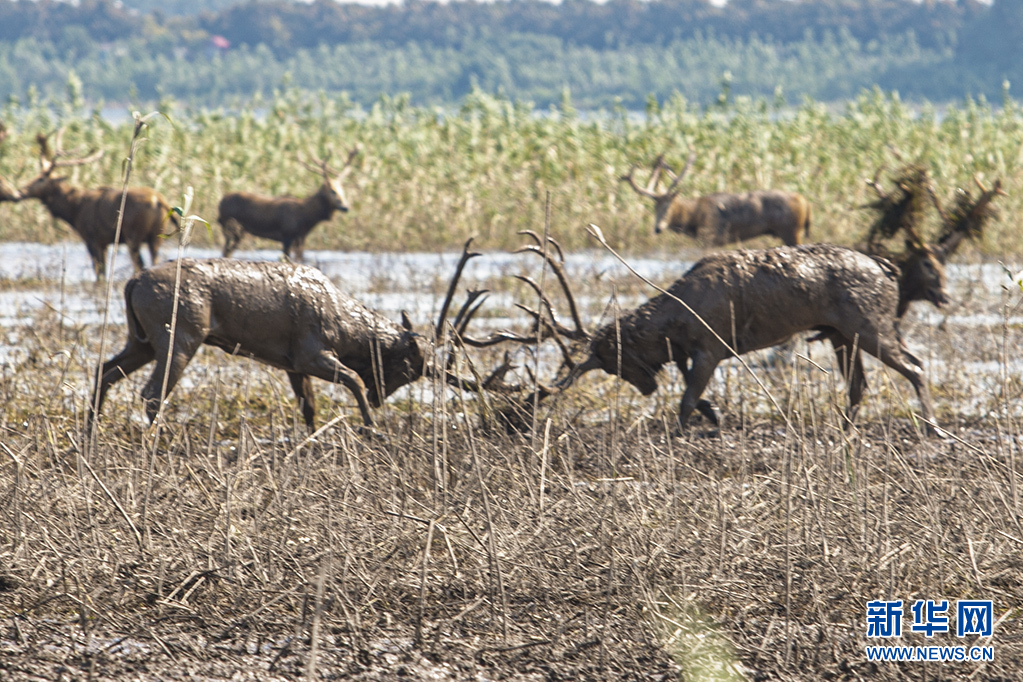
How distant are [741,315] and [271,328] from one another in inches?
107

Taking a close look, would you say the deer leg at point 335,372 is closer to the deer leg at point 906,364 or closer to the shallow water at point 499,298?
the shallow water at point 499,298

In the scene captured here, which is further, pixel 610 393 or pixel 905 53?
pixel 905 53

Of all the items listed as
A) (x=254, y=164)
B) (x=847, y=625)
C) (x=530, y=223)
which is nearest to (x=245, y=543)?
(x=847, y=625)

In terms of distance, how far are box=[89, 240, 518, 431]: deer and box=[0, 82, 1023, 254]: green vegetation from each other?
10.4 meters

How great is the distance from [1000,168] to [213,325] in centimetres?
1634

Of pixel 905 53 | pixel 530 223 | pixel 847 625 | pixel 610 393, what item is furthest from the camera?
pixel 905 53

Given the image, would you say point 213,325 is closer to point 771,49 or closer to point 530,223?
point 530,223

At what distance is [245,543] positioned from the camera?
164 inches

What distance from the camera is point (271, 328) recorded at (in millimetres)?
6305

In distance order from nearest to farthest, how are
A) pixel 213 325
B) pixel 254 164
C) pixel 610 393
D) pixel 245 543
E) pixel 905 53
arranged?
pixel 245 543, pixel 213 325, pixel 610 393, pixel 254 164, pixel 905 53

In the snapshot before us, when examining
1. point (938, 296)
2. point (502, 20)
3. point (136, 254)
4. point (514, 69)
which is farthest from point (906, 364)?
point (502, 20)

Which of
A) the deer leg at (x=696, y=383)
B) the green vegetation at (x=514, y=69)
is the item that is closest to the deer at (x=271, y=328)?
the deer leg at (x=696, y=383)

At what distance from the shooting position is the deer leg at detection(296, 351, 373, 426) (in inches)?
246

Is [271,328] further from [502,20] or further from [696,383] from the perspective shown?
[502,20]
